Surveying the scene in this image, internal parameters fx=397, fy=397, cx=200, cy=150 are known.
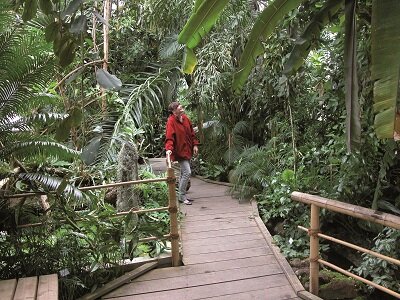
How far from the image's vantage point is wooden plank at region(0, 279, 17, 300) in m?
2.68

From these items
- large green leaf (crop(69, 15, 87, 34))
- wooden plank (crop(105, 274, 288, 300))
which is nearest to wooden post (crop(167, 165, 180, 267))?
wooden plank (crop(105, 274, 288, 300))

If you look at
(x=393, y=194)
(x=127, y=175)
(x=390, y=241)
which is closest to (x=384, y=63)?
(x=390, y=241)

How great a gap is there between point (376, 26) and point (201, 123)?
6.84 meters

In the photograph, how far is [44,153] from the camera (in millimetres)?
3682

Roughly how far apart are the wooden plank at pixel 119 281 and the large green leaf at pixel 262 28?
2.31 metres

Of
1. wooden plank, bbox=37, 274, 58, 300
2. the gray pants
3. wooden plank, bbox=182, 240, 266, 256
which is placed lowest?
wooden plank, bbox=182, 240, 266, 256

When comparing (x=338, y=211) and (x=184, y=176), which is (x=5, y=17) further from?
(x=184, y=176)

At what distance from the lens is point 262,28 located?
2.00 metres

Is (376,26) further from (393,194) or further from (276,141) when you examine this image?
(276,141)

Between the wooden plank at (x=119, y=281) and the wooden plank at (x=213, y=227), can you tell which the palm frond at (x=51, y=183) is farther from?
the wooden plank at (x=213, y=227)

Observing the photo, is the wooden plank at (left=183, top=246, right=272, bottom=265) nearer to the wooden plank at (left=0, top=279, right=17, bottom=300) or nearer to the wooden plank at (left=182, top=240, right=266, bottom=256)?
the wooden plank at (left=182, top=240, right=266, bottom=256)

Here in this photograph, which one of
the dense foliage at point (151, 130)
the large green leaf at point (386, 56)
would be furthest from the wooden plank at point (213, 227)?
the large green leaf at point (386, 56)

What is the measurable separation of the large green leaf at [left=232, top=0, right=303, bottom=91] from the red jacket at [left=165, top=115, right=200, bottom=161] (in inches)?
139

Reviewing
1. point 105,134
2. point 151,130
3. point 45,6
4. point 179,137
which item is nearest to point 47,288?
point 45,6
